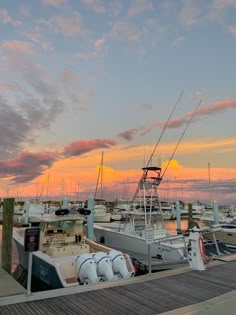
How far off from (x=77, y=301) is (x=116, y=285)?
1372 mm

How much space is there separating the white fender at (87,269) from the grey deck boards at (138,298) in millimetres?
1675

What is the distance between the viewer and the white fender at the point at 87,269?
848 centimetres

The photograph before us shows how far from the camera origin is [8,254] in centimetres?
1092

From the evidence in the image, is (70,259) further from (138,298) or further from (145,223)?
(145,223)

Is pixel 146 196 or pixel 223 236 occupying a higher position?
pixel 146 196

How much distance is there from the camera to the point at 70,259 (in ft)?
32.0

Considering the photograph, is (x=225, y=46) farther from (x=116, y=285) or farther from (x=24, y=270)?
(x=24, y=270)

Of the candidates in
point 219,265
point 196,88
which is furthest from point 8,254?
point 196,88

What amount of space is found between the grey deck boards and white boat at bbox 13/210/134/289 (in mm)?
1721

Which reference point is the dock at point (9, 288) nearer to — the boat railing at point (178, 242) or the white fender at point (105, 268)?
the white fender at point (105, 268)

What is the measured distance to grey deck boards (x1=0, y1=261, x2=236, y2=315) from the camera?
550cm

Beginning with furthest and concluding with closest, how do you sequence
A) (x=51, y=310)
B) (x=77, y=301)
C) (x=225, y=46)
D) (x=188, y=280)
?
(x=225, y=46)
(x=188, y=280)
(x=77, y=301)
(x=51, y=310)

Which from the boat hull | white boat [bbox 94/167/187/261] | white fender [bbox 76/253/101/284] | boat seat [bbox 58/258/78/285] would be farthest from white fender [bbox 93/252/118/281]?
white boat [bbox 94/167/187/261]

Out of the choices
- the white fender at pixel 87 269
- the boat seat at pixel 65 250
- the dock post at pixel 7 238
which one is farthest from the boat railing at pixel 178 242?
the dock post at pixel 7 238
